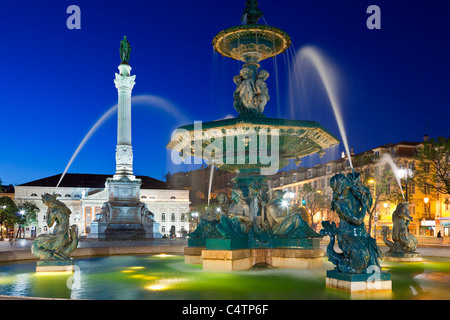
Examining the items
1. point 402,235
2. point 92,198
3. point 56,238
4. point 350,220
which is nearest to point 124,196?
point 56,238

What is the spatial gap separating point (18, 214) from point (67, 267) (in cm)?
5673

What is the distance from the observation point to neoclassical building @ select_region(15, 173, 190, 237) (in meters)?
100

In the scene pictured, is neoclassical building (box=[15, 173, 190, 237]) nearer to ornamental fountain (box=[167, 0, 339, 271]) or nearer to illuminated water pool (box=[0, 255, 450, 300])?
ornamental fountain (box=[167, 0, 339, 271])

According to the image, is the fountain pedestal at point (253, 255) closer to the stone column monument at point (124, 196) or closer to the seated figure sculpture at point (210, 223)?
the seated figure sculpture at point (210, 223)

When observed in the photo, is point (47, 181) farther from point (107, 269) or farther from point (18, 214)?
point (107, 269)

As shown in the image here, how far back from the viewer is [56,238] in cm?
1049

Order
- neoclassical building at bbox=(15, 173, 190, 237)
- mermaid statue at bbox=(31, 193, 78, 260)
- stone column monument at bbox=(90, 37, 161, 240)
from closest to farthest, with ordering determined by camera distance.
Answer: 1. mermaid statue at bbox=(31, 193, 78, 260)
2. stone column monument at bbox=(90, 37, 161, 240)
3. neoclassical building at bbox=(15, 173, 190, 237)

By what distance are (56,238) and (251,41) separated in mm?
7852

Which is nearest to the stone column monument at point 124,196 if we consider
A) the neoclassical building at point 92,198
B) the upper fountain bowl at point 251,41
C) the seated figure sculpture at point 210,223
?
the seated figure sculpture at point 210,223

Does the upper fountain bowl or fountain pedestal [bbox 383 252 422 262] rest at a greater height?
the upper fountain bowl

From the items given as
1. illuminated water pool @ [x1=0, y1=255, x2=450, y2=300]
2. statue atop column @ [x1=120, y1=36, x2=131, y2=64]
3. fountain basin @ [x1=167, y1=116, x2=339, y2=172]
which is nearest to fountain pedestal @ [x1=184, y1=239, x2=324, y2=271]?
illuminated water pool @ [x1=0, y1=255, x2=450, y2=300]

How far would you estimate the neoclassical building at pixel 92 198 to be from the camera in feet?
328

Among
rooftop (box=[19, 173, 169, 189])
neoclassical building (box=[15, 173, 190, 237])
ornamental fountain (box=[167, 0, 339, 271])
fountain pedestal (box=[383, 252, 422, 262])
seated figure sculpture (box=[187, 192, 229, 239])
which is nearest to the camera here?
ornamental fountain (box=[167, 0, 339, 271])

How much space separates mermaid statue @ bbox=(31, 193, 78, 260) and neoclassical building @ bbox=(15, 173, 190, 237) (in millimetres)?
89467
